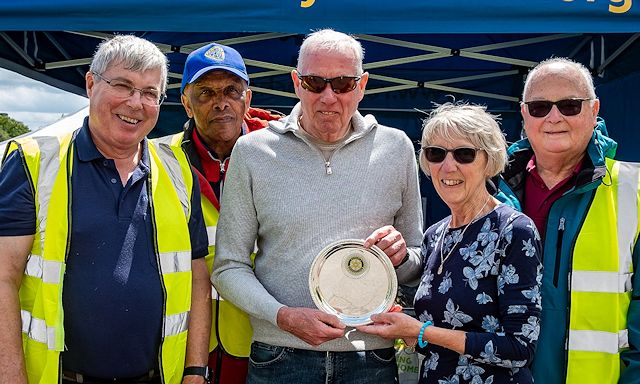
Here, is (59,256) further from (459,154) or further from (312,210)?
(459,154)

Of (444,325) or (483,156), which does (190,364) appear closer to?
(444,325)

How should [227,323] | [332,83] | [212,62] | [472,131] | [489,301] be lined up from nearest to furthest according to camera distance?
[489,301], [472,131], [332,83], [227,323], [212,62]

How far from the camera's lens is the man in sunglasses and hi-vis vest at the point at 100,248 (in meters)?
2.01

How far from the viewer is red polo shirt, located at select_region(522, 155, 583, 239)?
2234 mm

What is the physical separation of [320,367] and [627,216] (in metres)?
1.13

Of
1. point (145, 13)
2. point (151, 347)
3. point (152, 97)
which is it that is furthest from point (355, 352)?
point (145, 13)

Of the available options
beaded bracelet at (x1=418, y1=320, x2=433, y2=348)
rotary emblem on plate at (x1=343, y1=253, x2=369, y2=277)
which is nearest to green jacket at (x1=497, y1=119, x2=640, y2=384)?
beaded bracelet at (x1=418, y1=320, x2=433, y2=348)

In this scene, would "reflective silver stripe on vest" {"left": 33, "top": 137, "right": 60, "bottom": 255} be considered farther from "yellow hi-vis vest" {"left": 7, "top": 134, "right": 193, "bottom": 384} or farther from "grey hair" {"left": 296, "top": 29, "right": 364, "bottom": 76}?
"grey hair" {"left": 296, "top": 29, "right": 364, "bottom": 76}

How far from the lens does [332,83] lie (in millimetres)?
2264

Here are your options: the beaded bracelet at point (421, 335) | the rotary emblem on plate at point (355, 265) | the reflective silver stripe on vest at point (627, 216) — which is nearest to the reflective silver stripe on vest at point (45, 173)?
the rotary emblem on plate at point (355, 265)

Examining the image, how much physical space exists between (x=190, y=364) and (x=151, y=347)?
225 millimetres

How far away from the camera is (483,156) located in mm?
2074

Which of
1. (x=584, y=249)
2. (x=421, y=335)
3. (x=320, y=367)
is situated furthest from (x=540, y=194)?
(x=320, y=367)

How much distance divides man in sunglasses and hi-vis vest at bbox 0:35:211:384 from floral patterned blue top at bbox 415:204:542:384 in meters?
0.87
